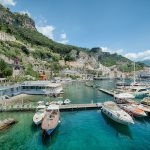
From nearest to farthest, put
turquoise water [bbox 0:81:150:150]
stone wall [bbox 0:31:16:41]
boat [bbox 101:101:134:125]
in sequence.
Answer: turquoise water [bbox 0:81:150:150], boat [bbox 101:101:134:125], stone wall [bbox 0:31:16:41]

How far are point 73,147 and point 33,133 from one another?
10.00 meters

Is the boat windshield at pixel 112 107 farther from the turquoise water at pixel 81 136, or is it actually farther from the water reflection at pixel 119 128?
the water reflection at pixel 119 128

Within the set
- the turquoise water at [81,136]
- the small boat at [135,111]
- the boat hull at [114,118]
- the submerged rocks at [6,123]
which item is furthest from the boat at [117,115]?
the submerged rocks at [6,123]

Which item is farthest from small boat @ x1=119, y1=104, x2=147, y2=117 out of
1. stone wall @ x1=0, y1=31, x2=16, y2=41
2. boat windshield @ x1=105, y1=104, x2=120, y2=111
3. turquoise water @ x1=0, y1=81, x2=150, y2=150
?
stone wall @ x1=0, y1=31, x2=16, y2=41

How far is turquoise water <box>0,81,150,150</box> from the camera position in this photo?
3334 centimetres

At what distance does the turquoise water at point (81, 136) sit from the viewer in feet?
109

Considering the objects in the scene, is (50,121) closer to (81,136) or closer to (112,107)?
(81,136)

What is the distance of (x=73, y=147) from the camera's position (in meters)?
33.0

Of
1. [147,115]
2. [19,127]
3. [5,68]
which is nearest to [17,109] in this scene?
[19,127]

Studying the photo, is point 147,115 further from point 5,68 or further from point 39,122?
point 5,68

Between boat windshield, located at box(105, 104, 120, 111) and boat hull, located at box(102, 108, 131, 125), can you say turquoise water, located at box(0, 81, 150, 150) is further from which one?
boat windshield, located at box(105, 104, 120, 111)

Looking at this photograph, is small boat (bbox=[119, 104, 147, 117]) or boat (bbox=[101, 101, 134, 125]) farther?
small boat (bbox=[119, 104, 147, 117])

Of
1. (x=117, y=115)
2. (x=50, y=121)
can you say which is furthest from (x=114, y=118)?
(x=50, y=121)

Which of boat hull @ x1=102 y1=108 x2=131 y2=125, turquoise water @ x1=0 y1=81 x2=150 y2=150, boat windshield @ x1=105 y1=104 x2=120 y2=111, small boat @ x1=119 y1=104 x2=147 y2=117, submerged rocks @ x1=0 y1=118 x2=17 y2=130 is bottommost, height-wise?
turquoise water @ x1=0 y1=81 x2=150 y2=150
